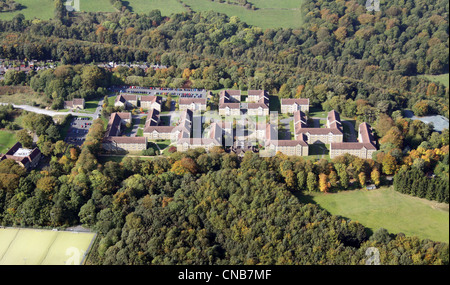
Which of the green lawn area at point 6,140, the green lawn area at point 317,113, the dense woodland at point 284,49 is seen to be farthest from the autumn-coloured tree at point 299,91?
the green lawn area at point 6,140

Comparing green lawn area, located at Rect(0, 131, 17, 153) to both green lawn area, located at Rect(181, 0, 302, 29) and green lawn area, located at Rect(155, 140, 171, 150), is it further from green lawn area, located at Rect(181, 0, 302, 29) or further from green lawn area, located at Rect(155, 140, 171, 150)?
green lawn area, located at Rect(181, 0, 302, 29)

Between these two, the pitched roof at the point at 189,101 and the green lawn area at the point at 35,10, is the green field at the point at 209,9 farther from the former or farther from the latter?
the pitched roof at the point at 189,101

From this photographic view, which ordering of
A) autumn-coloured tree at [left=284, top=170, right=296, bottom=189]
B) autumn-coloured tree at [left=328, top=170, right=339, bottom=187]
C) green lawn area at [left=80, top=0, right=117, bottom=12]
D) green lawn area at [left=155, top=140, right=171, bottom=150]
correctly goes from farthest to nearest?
green lawn area at [left=80, top=0, right=117, bottom=12] < green lawn area at [left=155, top=140, right=171, bottom=150] < autumn-coloured tree at [left=328, top=170, right=339, bottom=187] < autumn-coloured tree at [left=284, top=170, right=296, bottom=189]

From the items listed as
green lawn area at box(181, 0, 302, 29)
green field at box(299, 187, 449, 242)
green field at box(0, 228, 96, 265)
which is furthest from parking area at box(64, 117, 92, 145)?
green lawn area at box(181, 0, 302, 29)

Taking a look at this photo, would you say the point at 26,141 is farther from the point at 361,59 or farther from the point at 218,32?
the point at 361,59

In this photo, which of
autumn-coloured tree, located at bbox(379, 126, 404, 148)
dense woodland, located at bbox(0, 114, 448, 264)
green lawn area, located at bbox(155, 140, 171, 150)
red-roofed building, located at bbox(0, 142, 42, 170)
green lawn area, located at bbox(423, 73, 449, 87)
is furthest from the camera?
green lawn area, located at bbox(423, 73, 449, 87)

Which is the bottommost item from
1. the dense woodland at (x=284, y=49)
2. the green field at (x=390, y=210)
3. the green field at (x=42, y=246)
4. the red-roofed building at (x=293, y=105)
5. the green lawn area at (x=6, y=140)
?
the green field at (x=42, y=246)

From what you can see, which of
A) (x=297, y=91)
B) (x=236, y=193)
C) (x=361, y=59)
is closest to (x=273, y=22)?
(x=361, y=59)

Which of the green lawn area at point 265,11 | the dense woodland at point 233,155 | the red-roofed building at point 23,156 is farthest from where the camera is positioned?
the green lawn area at point 265,11
